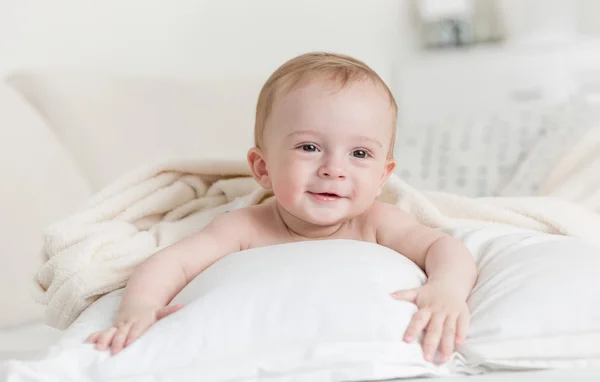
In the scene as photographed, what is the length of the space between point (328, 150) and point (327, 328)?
34cm

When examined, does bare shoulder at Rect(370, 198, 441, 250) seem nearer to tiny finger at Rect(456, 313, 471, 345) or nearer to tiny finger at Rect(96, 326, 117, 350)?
tiny finger at Rect(456, 313, 471, 345)

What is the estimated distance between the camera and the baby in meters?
1.08

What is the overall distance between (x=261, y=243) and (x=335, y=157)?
0.60ft

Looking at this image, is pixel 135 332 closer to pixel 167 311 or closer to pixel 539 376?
pixel 167 311

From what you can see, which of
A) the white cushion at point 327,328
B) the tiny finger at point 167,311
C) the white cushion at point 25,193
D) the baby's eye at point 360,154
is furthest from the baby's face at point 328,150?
the white cushion at point 25,193

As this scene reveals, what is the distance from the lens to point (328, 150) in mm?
1133

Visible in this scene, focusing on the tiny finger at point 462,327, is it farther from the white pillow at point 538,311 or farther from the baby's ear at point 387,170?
the baby's ear at point 387,170

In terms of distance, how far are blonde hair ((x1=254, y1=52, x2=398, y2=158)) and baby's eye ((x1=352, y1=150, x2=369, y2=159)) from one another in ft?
0.27

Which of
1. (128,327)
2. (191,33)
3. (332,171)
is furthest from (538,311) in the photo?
(191,33)

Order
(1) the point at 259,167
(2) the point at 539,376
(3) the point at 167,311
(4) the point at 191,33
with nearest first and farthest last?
(2) the point at 539,376
(3) the point at 167,311
(1) the point at 259,167
(4) the point at 191,33

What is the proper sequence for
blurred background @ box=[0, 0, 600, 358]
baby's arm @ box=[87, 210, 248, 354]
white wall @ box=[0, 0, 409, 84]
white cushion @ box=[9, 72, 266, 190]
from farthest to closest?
white wall @ box=[0, 0, 409, 84] → white cushion @ box=[9, 72, 266, 190] → blurred background @ box=[0, 0, 600, 358] → baby's arm @ box=[87, 210, 248, 354]

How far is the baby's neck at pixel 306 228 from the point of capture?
122 cm

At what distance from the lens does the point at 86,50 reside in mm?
2441

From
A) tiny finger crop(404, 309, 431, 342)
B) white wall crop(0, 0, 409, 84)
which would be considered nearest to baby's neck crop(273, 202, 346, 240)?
tiny finger crop(404, 309, 431, 342)
